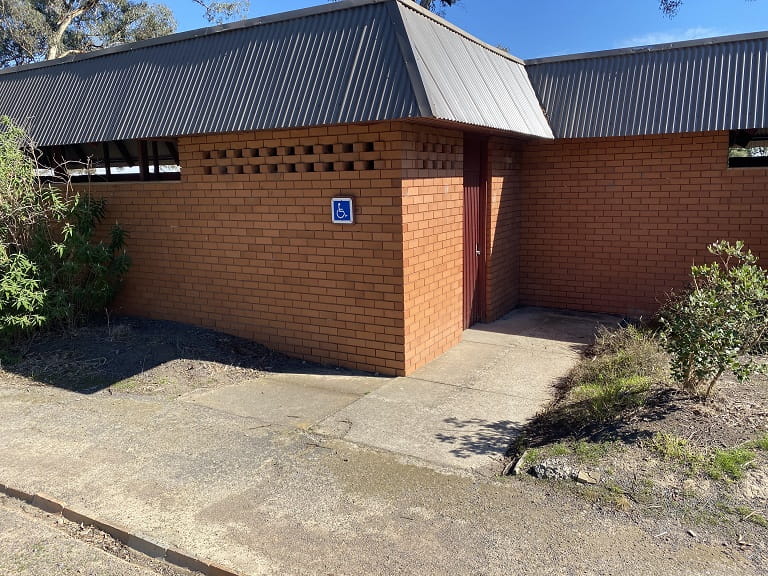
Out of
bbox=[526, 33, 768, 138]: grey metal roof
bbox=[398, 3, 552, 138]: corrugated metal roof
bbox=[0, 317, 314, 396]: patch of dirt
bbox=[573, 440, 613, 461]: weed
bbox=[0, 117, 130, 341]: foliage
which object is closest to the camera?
bbox=[573, 440, 613, 461]: weed

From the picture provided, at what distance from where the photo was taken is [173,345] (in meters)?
7.71

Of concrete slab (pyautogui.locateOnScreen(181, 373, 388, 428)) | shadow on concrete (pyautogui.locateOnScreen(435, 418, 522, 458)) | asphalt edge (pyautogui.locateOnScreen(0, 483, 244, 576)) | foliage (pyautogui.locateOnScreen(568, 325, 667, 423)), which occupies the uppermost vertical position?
foliage (pyautogui.locateOnScreen(568, 325, 667, 423))

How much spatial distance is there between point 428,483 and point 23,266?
→ 594cm

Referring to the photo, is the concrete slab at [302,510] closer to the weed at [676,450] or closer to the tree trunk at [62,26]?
the weed at [676,450]

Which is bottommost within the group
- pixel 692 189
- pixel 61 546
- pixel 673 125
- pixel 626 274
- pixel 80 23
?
pixel 61 546

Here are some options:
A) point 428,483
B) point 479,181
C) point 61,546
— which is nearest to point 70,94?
point 479,181

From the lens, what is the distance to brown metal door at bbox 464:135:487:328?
8.67 meters

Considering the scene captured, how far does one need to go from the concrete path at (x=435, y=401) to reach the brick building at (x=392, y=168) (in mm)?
493

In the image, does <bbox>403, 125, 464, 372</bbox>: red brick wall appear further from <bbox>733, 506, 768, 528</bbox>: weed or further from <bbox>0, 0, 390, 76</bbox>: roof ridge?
<bbox>733, 506, 768, 528</bbox>: weed

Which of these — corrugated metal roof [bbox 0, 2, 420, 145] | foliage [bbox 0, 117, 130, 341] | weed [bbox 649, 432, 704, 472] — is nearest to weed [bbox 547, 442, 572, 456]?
weed [bbox 649, 432, 704, 472]

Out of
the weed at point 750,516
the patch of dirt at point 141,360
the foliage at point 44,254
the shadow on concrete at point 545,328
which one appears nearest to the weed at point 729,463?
the weed at point 750,516

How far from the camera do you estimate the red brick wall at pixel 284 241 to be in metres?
6.70

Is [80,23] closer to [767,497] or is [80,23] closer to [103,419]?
[103,419]

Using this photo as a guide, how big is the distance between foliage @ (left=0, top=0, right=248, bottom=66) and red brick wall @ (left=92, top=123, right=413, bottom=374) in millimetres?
19683
